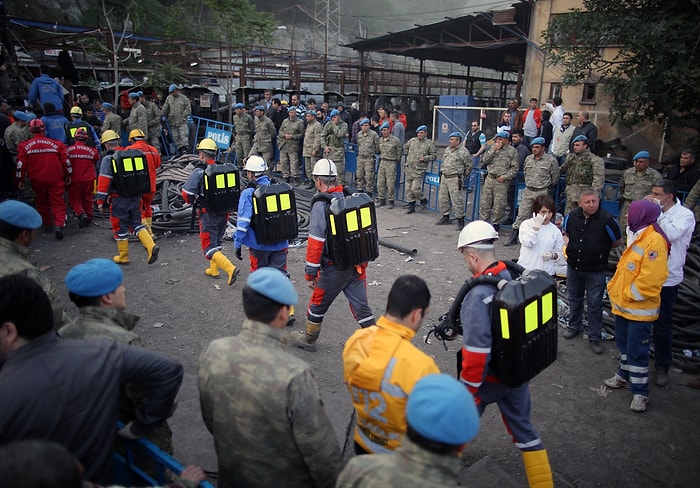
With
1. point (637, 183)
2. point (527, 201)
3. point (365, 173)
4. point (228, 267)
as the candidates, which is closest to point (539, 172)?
point (527, 201)

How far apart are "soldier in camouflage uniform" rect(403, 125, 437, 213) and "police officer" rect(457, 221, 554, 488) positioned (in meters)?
8.29

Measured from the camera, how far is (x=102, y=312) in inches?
110

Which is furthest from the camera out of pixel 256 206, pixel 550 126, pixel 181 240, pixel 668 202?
pixel 550 126

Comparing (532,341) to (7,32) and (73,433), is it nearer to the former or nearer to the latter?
(73,433)

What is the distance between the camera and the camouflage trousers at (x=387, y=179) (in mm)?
12383

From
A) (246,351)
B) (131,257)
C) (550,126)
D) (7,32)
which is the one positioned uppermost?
(7,32)

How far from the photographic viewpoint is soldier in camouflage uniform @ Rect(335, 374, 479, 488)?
1.72 m

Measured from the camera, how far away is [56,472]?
1.51 metres

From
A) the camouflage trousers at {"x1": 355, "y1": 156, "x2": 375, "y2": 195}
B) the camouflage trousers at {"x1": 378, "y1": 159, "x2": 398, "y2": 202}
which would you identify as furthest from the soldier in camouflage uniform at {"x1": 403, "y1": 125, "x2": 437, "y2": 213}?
the camouflage trousers at {"x1": 355, "y1": 156, "x2": 375, "y2": 195}

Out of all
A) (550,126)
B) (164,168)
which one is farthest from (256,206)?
(550,126)

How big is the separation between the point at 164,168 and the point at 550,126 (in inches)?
376

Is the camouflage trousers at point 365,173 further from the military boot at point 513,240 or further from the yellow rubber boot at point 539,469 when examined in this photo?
the yellow rubber boot at point 539,469

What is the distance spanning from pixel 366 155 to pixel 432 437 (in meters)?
11.6

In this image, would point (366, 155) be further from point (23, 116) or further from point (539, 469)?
point (539, 469)
